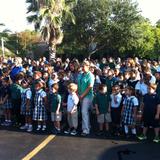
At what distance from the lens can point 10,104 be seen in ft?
41.1

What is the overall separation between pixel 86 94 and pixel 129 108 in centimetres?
122

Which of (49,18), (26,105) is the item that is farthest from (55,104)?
(49,18)

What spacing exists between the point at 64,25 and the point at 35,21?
9.45 m

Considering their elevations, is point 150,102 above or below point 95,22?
below

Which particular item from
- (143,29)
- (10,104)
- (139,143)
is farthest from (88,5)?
(139,143)

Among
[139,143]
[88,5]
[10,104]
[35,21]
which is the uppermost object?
[88,5]

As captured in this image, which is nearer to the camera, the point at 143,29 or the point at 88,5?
the point at 88,5

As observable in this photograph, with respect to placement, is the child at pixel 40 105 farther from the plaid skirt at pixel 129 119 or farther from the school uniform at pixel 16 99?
the plaid skirt at pixel 129 119

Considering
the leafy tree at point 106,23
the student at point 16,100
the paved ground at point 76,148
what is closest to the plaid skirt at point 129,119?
the paved ground at point 76,148

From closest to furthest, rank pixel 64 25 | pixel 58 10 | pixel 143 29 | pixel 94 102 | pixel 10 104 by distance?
pixel 94 102, pixel 10 104, pixel 58 10, pixel 64 25, pixel 143 29

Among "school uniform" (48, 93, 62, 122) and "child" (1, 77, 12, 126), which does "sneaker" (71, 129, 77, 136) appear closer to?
"school uniform" (48, 93, 62, 122)

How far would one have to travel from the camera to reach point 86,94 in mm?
11047

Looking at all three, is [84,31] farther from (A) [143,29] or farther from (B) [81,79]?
(B) [81,79]

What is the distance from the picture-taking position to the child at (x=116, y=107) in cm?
1097
